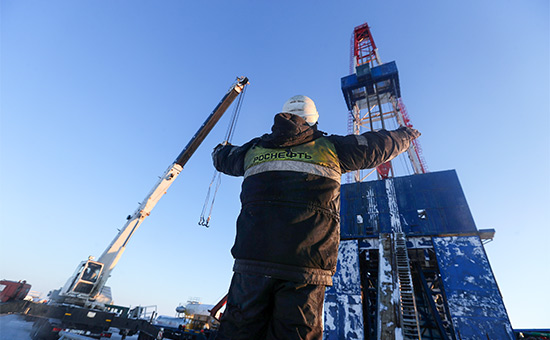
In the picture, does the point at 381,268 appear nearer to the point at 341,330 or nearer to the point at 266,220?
the point at 341,330

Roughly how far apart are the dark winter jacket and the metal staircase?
8.80 meters

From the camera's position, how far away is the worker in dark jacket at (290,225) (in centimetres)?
136

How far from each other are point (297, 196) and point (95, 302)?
12.5 meters

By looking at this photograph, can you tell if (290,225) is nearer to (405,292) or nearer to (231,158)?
(231,158)

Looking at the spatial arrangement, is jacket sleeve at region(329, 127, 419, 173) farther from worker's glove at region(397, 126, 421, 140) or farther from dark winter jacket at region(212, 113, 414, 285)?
worker's glove at region(397, 126, 421, 140)

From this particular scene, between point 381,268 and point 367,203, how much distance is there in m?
4.16

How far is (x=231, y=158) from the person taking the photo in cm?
231

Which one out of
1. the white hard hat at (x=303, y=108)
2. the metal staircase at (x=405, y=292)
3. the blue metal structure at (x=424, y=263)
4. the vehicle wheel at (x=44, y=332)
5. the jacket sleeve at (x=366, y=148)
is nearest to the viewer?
the jacket sleeve at (x=366, y=148)

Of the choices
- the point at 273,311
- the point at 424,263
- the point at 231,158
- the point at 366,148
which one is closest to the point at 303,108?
the point at 366,148

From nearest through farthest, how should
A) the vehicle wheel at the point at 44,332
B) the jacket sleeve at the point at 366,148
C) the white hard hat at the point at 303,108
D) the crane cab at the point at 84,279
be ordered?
1. the jacket sleeve at the point at 366,148
2. the white hard hat at the point at 303,108
3. the vehicle wheel at the point at 44,332
4. the crane cab at the point at 84,279

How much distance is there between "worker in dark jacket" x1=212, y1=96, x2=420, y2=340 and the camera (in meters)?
1.36

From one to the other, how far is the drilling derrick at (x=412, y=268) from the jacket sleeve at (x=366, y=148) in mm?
8729

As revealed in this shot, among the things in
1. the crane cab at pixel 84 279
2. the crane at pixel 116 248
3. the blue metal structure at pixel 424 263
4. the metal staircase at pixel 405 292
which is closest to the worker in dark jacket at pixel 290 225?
the metal staircase at pixel 405 292

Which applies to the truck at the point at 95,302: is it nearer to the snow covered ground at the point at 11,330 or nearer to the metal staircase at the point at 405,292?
the snow covered ground at the point at 11,330
